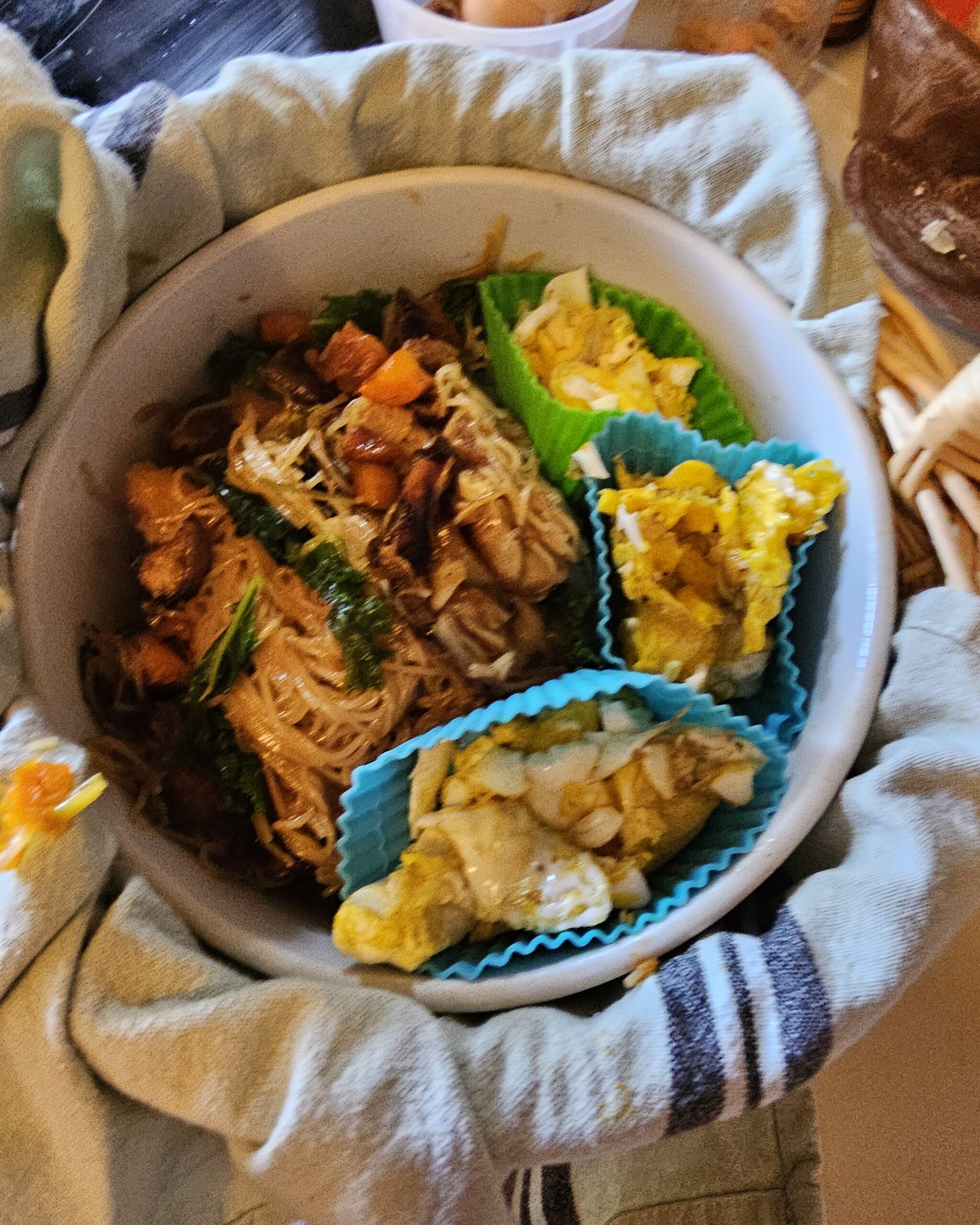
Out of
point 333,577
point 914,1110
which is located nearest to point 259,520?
point 333,577

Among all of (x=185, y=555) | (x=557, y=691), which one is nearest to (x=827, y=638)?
(x=557, y=691)

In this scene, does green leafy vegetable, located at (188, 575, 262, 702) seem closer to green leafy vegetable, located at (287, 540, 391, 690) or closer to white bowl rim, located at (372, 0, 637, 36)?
green leafy vegetable, located at (287, 540, 391, 690)

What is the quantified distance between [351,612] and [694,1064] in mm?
514

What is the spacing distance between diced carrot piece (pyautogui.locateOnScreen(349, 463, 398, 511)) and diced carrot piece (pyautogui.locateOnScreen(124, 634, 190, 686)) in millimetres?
261

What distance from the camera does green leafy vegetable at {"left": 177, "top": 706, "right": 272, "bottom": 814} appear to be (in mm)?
879

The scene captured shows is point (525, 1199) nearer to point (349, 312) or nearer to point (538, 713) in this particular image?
point (538, 713)

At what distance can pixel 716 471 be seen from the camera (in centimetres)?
94

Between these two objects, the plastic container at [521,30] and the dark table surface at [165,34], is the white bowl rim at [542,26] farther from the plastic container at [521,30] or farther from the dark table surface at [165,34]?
the dark table surface at [165,34]

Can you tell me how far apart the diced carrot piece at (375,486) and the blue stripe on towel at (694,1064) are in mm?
569

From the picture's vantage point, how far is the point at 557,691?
0.79 meters

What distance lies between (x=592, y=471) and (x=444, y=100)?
17.0 inches

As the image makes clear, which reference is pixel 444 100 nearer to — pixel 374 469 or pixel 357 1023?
pixel 374 469

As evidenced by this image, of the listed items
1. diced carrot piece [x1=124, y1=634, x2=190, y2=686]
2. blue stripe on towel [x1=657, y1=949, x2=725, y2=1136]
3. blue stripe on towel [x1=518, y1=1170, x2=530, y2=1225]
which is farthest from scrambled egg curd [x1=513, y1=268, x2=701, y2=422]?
blue stripe on towel [x1=518, y1=1170, x2=530, y2=1225]

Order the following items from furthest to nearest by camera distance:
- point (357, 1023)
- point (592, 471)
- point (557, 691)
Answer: point (592, 471) → point (557, 691) → point (357, 1023)
